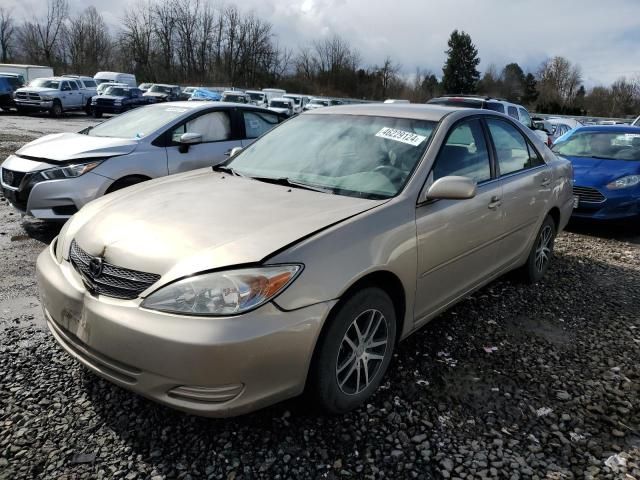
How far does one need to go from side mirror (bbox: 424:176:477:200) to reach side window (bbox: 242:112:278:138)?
402cm

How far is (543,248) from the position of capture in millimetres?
4734

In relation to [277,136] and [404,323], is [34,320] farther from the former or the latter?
[404,323]

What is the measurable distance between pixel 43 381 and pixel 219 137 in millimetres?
4071

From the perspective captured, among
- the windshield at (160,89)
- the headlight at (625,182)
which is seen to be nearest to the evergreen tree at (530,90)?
the windshield at (160,89)

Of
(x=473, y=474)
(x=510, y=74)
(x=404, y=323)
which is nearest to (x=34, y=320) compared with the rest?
(x=404, y=323)

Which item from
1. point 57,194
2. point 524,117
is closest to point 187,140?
point 57,194

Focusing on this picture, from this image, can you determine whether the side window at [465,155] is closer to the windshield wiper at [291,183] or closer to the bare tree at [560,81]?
the windshield wiper at [291,183]

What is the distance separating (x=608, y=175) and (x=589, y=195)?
0.42m

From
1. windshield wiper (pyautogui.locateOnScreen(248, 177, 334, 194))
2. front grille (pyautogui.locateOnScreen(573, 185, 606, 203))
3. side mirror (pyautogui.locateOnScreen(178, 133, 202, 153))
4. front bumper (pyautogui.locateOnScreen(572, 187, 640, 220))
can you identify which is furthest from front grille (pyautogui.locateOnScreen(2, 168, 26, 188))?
front bumper (pyautogui.locateOnScreen(572, 187, 640, 220))

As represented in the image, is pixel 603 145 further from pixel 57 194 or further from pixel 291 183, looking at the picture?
pixel 57 194

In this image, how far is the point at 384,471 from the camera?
7.33 feet

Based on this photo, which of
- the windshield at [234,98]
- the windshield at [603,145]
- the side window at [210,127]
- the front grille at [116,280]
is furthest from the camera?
the windshield at [234,98]

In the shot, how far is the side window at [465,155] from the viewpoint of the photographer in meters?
3.20

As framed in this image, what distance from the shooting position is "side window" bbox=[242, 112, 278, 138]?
6551 mm
